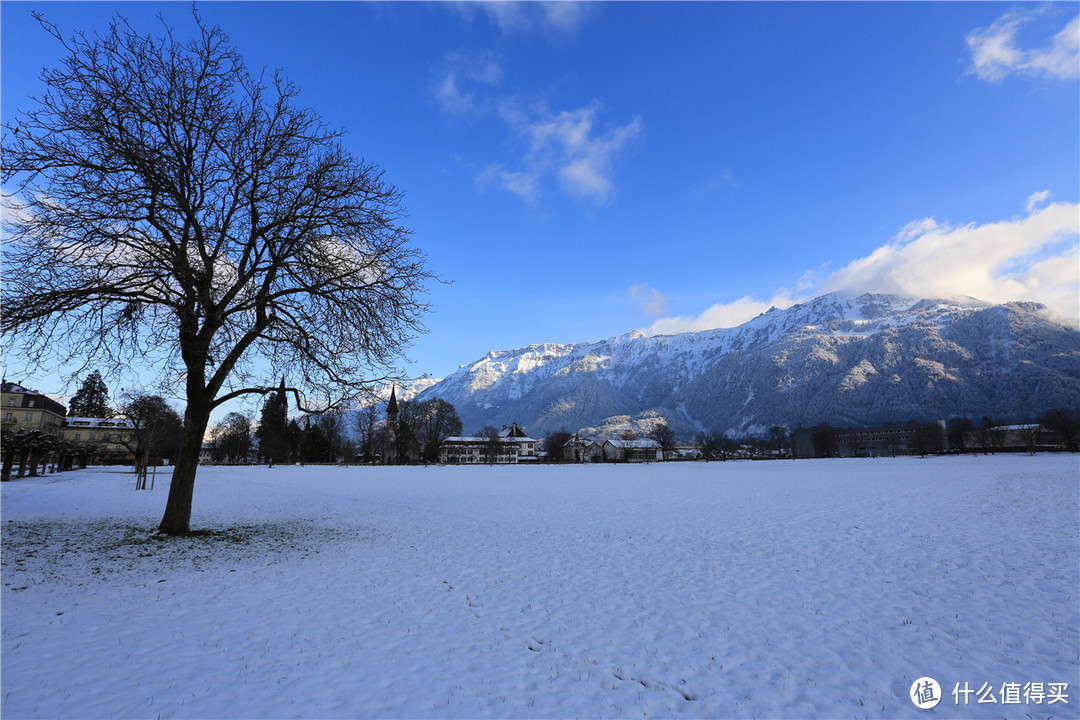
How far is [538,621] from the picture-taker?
307 inches

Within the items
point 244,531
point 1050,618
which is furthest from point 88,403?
point 1050,618

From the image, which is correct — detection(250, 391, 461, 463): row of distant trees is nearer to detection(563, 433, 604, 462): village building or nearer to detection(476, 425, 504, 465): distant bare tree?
detection(476, 425, 504, 465): distant bare tree

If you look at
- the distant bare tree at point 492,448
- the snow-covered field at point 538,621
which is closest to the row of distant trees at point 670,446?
the distant bare tree at point 492,448

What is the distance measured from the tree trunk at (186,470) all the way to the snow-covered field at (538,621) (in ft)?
2.99

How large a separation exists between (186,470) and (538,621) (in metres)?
11.6

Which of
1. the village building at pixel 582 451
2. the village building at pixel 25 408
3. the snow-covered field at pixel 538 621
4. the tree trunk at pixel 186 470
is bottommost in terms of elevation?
the village building at pixel 582 451

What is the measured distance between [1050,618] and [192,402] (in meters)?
19.2

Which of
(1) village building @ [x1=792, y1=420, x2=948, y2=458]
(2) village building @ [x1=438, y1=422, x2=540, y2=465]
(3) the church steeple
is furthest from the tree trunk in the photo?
(1) village building @ [x1=792, y1=420, x2=948, y2=458]

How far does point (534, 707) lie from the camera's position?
201 inches

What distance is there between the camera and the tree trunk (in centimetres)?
1333

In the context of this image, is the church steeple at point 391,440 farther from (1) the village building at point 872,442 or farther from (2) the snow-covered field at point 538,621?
(1) the village building at point 872,442

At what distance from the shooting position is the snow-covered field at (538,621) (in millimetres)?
5293

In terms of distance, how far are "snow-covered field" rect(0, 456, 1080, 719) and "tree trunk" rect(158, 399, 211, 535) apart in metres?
0.91

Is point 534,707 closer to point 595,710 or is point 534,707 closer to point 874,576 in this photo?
point 595,710
